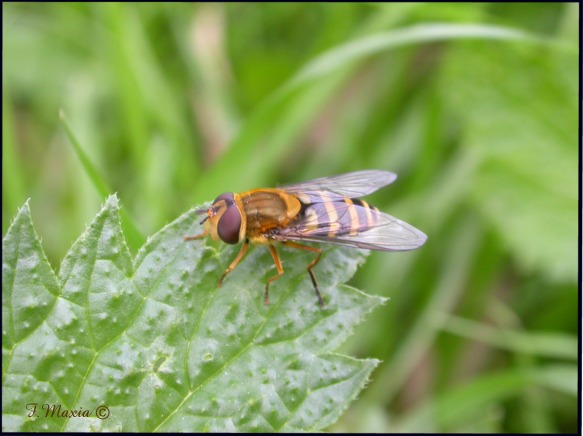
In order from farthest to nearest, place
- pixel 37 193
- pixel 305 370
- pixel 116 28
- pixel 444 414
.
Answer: pixel 37 193, pixel 116 28, pixel 444 414, pixel 305 370

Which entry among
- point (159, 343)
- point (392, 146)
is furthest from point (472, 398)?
point (159, 343)

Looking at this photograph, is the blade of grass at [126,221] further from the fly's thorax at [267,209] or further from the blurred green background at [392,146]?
the blurred green background at [392,146]

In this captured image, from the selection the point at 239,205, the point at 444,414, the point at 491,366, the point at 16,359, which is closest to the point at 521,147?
the point at 491,366

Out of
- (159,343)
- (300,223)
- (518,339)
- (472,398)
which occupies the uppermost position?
(300,223)

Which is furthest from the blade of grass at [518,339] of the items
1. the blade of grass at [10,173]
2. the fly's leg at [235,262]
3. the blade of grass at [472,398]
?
the blade of grass at [10,173]

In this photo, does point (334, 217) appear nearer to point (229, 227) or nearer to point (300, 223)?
point (300, 223)

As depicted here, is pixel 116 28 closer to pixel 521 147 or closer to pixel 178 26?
pixel 178 26
